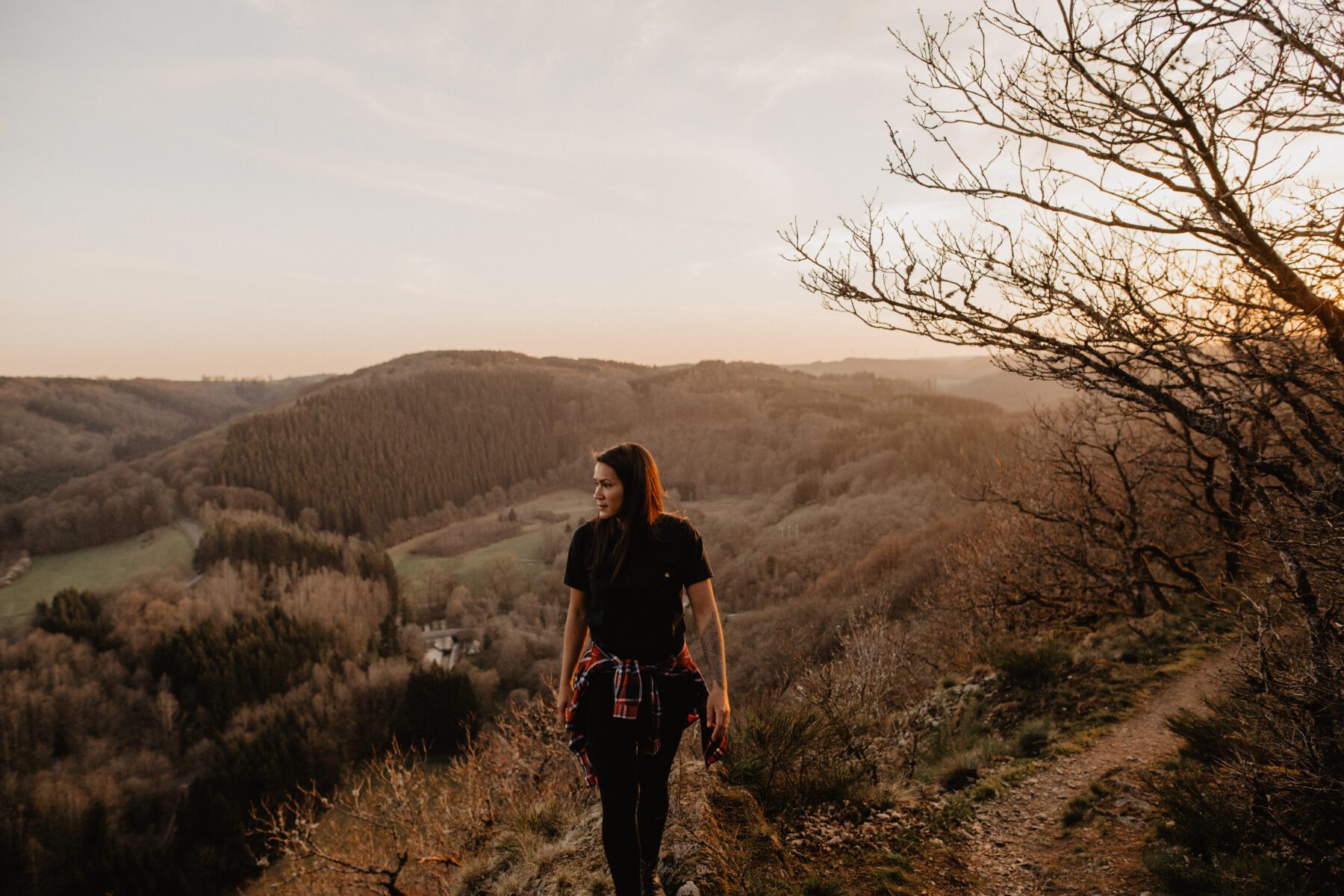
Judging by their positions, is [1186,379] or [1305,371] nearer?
[1305,371]

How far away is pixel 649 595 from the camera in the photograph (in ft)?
9.38

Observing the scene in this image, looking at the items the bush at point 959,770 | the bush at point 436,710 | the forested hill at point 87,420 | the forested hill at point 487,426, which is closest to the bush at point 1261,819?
the bush at point 959,770

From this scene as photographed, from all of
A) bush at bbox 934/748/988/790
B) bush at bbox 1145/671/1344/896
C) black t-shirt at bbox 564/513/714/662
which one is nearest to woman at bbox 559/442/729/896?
black t-shirt at bbox 564/513/714/662

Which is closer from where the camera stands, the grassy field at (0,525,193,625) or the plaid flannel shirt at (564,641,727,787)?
the plaid flannel shirt at (564,641,727,787)

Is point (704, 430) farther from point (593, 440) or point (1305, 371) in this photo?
point (1305, 371)

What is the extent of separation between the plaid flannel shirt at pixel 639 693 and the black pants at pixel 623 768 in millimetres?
41

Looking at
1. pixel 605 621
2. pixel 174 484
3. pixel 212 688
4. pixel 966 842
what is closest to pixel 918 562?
pixel 966 842

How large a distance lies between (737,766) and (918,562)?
3795cm

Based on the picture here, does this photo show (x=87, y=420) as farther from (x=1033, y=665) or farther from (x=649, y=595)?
(x=649, y=595)

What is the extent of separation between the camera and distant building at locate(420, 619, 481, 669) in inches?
2024

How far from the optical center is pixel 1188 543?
12.5 metres

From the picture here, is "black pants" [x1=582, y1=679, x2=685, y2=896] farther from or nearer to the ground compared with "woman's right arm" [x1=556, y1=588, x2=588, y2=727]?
nearer to the ground

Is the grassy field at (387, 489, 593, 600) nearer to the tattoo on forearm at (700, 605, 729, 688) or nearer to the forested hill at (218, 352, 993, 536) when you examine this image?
the forested hill at (218, 352, 993, 536)

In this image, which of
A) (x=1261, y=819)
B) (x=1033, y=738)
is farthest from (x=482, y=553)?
(x=1261, y=819)
